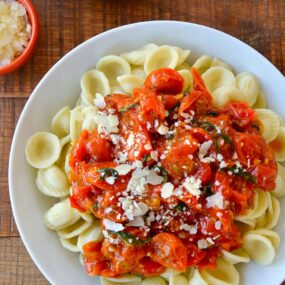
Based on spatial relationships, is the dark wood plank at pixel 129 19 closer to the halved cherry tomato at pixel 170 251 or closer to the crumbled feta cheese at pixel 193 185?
the crumbled feta cheese at pixel 193 185

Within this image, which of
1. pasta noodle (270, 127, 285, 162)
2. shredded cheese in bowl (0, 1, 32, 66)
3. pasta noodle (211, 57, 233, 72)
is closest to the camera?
pasta noodle (270, 127, 285, 162)

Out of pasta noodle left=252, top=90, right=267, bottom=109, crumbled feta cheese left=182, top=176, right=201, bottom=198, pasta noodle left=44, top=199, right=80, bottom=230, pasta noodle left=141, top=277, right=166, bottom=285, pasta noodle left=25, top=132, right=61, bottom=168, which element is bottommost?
pasta noodle left=141, top=277, right=166, bottom=285

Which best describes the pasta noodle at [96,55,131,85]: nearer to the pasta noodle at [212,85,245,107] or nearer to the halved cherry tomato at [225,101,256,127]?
the pasta noodle at [212,85,245,107]

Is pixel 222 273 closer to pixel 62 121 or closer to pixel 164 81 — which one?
pixel 164 81

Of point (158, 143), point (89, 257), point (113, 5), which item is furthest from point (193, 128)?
point (113, 5)

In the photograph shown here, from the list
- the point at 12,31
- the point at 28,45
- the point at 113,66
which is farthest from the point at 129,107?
the point at 12,31

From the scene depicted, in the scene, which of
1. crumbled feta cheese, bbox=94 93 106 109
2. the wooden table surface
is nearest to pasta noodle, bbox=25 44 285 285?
crumbled feta cheese, bbox=94 93 106 109
